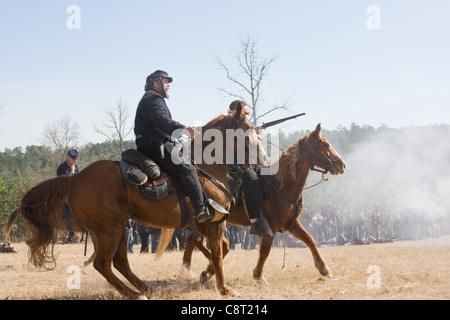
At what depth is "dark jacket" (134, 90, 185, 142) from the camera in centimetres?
678

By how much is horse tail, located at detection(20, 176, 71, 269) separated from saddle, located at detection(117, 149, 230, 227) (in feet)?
3.06

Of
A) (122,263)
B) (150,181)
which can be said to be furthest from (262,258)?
(150,181)

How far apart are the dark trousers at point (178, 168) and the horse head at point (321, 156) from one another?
3.40 meters

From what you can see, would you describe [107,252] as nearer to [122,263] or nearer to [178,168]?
A: [122,263]

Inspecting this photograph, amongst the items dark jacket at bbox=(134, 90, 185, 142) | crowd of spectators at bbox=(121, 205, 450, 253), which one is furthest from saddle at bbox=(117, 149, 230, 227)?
crowd of spectators at bbox=(121, 205, 450, 253)

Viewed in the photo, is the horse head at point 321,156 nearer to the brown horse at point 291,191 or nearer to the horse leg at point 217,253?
the brown horse at point 291,191

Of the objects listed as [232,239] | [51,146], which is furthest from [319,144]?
[51,146]

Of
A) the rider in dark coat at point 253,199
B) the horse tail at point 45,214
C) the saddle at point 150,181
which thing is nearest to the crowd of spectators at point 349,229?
the rider in dark coat at point 253,199

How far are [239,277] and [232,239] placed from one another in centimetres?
1055

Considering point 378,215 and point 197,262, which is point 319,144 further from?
point 378,215

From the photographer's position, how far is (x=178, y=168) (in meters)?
6.96

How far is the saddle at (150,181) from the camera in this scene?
21.9 ft

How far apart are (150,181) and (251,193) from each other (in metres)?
2.85

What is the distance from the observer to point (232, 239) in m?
20.4
